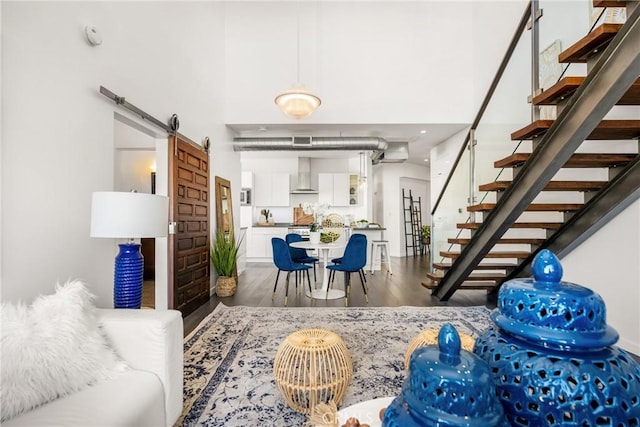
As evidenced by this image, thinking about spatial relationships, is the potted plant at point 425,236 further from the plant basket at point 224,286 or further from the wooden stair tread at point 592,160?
the wooden stair tread at point 592,160

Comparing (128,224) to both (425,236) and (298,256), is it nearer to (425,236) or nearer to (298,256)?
(298,256)

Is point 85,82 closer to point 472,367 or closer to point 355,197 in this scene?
point 472,367

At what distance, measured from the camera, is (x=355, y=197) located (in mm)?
8078

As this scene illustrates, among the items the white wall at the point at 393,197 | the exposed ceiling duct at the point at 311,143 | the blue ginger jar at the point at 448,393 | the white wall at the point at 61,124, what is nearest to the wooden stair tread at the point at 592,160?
the blue ginger jar at the point at 448,393

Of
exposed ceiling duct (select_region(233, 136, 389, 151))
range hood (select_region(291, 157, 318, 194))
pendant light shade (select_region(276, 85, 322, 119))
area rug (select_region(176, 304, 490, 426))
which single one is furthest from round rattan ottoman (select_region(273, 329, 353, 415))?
range hood (select_region(291, 157, 318, 194))

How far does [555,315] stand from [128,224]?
1978 millimetres

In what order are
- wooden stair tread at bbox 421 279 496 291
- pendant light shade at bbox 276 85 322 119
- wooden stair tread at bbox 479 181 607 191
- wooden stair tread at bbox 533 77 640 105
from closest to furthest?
1. wooden stair tread at bbox 533 77 640 105
2. wooden stair tread at bbox 479 181 607 191
3. pendant light shade at bbox 276 85 322 119
4. wooden stair tread at bbox 421 279 496 291

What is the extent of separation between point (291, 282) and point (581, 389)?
15.9ft

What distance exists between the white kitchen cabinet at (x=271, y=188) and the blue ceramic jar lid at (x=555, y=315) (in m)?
7.41

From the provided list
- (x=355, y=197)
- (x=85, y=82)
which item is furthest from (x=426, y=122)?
(x=85, y=82)

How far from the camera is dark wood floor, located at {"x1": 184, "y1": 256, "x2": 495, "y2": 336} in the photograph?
3816 millimetres

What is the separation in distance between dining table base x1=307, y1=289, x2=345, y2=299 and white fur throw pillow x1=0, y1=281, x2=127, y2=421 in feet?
9.70

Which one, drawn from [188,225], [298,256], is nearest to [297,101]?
[188,225]

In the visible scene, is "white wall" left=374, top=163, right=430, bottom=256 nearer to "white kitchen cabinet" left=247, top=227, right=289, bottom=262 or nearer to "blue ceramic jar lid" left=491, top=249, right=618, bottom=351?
"white kitchen cabinet" left=247, top=227, right=289, bottom=262
